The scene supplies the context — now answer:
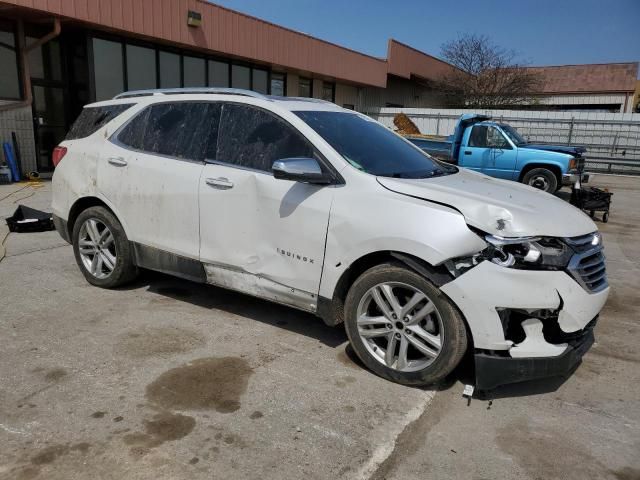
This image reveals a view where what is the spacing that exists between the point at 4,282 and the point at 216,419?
3.39 metres

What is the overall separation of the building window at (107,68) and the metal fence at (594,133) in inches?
670

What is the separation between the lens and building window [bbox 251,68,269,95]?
19.6 metres

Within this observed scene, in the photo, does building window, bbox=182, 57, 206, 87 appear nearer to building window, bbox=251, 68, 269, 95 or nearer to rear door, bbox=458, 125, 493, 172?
building window, bbox=251, 68, 269, 95

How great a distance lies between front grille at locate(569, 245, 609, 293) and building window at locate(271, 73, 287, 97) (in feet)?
61.5

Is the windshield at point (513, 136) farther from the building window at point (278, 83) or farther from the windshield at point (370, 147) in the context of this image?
the windshield at point (370, 147)

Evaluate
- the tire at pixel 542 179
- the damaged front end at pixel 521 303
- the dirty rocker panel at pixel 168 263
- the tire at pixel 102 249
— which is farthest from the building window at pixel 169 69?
the damaged front end at pixel 521 303

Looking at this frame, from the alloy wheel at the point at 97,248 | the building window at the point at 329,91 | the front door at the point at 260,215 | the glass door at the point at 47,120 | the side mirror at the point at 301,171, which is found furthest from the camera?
the building window at the point at 329,91

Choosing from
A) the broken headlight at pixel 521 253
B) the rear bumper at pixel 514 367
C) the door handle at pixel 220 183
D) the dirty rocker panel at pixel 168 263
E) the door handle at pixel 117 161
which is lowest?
the rear bumper at pixel 514 367

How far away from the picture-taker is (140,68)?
1503 centimetres

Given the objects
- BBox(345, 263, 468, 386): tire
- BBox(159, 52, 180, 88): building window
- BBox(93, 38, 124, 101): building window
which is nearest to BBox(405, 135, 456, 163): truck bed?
BBox(159, 52, 180, 88): building window

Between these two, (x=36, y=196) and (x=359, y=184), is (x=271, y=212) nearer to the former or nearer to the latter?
(x=359, y=184)

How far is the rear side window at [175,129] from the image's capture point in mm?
4262

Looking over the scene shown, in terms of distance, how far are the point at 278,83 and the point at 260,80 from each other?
5.00 feet

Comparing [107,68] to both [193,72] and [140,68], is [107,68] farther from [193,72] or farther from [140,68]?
[193,72]
